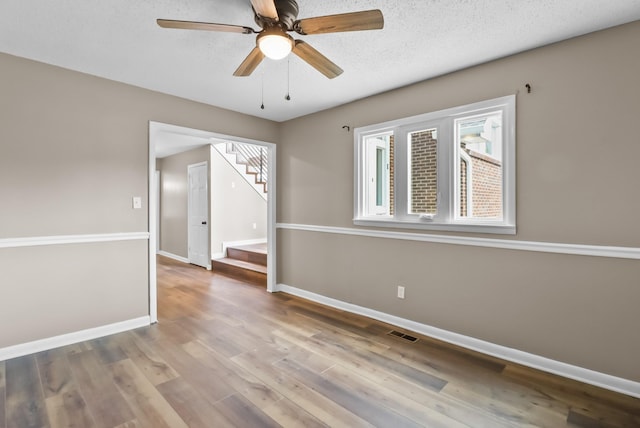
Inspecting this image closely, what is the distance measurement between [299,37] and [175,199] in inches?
238

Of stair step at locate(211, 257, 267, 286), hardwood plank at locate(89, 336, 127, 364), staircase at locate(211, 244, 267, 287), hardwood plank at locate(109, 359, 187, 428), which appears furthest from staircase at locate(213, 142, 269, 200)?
hardwood plank at locate(109, 359, 187, 428)

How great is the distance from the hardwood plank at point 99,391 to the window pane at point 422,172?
2885mm

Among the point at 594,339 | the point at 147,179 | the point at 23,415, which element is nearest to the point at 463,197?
the point at 594,339

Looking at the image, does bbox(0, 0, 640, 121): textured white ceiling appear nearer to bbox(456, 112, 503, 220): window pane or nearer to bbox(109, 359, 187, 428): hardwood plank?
bbox(456, 112, 503, 220): window pane

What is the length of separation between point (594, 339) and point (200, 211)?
243 inches

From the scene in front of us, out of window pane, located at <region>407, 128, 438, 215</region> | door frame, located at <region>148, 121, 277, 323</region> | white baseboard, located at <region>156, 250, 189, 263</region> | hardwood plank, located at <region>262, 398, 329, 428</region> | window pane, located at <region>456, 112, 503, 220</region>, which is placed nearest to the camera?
hardwood plank, located at <region>262, 398, 329, 428</region>

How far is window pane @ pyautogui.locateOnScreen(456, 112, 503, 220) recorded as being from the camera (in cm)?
296

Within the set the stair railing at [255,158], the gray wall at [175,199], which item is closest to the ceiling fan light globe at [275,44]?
the gray wall at [175,199]

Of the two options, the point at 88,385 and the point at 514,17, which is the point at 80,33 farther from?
the point at 514,17

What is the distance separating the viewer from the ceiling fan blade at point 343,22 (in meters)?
1.63

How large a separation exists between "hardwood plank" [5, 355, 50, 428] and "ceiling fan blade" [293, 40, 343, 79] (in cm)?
274

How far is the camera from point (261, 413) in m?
1.95

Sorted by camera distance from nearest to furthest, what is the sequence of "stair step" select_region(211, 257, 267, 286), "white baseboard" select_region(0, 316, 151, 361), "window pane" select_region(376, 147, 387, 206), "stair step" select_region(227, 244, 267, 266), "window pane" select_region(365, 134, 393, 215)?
"white baseboard" select_region(0, 316, 151, 361), "window pane" select_region(365, 134, 393, 215), "window pane" select_region(376, 147, 387, 206), "stair step" select_region(211, 257, 267, 286), "stair step" select_region(227, 244, 267, 266)

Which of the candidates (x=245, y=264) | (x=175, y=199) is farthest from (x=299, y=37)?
(x=175, y=199)
